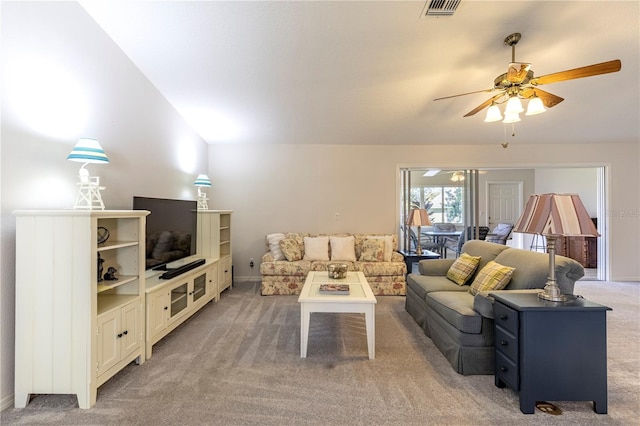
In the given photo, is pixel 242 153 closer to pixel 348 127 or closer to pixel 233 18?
pixel 348 127

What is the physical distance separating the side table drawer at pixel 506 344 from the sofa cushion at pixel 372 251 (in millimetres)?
2559

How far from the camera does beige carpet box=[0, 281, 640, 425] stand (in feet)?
5.70

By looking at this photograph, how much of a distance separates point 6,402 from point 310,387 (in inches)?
74.3

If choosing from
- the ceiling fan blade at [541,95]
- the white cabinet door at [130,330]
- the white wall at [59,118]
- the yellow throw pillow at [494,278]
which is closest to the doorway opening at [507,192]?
the ceiling fan blade at [541,95]

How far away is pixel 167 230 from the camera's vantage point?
10.2ft

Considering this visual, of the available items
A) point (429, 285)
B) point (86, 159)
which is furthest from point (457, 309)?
point (86, 159)

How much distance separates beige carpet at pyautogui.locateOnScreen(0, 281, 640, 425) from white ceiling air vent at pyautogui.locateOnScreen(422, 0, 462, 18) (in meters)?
2.79

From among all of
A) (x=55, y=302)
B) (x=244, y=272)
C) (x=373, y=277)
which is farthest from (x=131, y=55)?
(x=373, y=277)

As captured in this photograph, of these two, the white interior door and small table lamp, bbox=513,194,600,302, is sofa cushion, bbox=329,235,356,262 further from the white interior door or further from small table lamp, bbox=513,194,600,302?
the white interior door

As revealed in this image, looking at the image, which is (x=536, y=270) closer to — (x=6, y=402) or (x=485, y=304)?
(x=485, y=304)

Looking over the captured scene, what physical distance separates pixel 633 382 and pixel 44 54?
4793 millimetres

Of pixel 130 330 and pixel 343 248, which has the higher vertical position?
pixel 343 248

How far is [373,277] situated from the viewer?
14.2 feet

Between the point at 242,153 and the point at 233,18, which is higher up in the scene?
the point at 233,18
